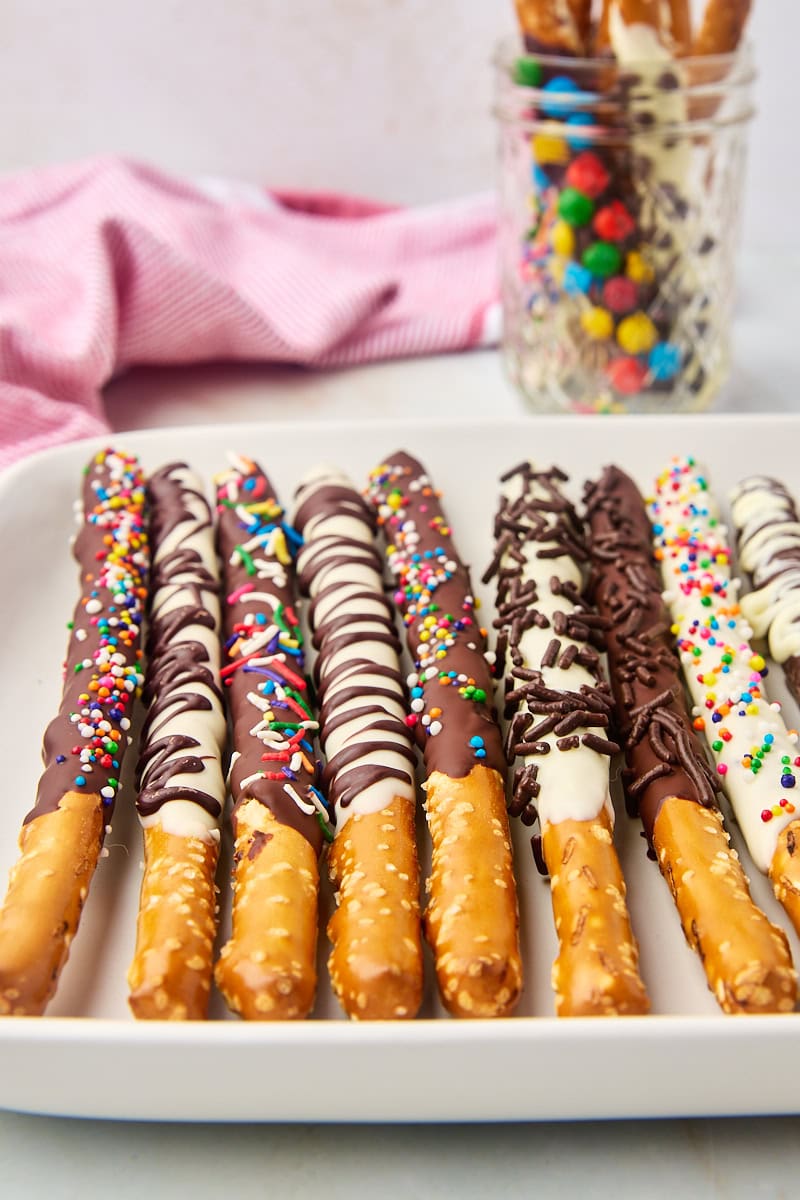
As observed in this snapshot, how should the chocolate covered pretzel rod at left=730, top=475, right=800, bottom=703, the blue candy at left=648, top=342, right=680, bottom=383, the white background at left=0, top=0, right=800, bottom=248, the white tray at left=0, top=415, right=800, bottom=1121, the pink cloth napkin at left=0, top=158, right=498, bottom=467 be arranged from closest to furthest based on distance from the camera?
the white tray at left=0, top=415, right=800, bottom=1121
the chocolate covered pretzel rod at left=730, top=475, right=800, bottom=703
the blue candy at left=648, top=342, right=680, bottom=383
the pink cloth napkin at left=0, top=158, right=498, bottom=467
the white background at left=0, top=0, right=800, bottom=248

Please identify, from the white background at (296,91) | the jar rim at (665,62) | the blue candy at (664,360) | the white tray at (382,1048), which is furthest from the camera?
the white background at (296,91)

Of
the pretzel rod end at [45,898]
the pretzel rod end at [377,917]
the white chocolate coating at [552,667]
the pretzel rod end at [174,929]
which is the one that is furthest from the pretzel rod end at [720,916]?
the pretzel rod end at [45,898]

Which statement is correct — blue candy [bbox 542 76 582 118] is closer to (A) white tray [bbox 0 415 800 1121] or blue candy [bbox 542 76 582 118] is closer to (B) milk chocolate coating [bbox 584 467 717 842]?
(B) milk chocolate coating [bbox 584 467 717 842]


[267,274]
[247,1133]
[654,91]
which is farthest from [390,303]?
[247,1133]

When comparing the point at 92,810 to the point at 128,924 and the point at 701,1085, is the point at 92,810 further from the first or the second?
the point at 701,1085

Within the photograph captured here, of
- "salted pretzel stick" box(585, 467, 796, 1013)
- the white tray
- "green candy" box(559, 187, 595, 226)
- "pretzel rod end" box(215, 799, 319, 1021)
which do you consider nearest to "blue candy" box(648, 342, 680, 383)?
"green candy" box(559, 187, 595, 226)

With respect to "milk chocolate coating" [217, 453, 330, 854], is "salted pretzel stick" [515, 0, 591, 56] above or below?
above

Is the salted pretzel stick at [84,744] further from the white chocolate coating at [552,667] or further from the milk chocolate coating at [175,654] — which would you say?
the white chocolate coating at [552,667]
